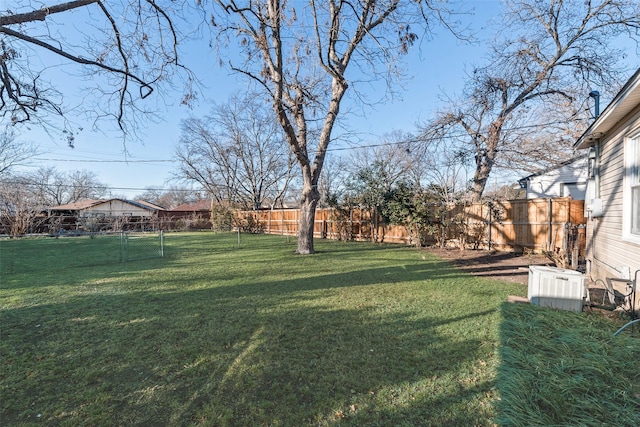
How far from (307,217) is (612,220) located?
7628 millimetres

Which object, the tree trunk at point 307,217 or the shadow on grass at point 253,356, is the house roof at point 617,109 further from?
the tree trunk at point 307,217

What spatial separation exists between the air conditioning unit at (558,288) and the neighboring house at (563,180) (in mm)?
10940

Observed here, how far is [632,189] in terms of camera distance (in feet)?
13.7

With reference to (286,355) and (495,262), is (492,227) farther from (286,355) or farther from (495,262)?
(286,355)

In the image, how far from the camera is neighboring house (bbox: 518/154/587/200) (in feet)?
42.2

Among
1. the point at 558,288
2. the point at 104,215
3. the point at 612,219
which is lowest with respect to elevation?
the point at 558,288

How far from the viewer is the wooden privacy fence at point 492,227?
8.98m

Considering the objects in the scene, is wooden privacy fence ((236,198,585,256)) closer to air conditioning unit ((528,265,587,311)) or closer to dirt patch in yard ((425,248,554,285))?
dirt patch in yard ((425,248,554,285))

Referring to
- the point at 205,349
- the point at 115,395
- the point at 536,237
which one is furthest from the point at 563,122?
the point at 115,395

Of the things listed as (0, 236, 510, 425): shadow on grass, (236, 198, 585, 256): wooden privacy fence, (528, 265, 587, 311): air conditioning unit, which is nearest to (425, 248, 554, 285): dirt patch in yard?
(236, 198, 585, 256): wooden privacy fence

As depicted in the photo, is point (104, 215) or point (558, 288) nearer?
point (558, 288)

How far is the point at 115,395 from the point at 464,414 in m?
2.52

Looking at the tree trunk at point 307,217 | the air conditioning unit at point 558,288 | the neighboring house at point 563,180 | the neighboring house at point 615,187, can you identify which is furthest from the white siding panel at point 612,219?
the neighboring house at point 563,180

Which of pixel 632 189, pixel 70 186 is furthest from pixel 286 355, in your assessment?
pixel 70 186
